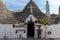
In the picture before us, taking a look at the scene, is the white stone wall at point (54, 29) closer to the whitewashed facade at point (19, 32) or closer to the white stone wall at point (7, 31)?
the whitewashed facade at point (19, 32)

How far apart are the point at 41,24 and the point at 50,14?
6114 mm

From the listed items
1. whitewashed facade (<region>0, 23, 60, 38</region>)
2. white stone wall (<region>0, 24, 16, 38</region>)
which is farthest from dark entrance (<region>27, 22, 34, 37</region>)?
white stone wall (<region>0, 24, 16, 38</region>)

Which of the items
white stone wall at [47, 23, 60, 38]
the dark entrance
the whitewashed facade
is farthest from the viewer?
the dark entrance

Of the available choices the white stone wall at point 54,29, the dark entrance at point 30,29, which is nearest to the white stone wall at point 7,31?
the dark entrance at point 30,29

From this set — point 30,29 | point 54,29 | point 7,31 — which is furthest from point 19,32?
point 54,29

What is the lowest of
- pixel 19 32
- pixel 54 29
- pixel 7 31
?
pixel 19 32

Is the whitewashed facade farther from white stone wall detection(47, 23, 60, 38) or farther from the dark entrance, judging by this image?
the dark entrance

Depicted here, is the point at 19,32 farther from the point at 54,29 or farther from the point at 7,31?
the point at 54,29

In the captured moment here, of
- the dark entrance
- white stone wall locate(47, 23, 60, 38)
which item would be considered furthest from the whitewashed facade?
the dark entrance

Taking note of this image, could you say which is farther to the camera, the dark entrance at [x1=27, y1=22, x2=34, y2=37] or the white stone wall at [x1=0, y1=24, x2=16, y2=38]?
the dark entrance at [x1=27, y1=22, x2=34, y2=37]

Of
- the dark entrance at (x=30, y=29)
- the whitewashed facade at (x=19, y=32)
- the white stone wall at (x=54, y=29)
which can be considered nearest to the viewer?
the whitewashed facade at (x=19, y=32)

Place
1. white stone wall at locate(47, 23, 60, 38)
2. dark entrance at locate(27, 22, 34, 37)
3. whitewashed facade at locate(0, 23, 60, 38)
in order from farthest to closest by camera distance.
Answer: dark entrance at locate(27, 22, 34, 37) < white stone wall at locate(47, 23, 60, 38) < whitewashed facade at locate(0, 23, 60, 38)

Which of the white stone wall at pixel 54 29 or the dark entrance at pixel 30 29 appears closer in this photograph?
the white stone wall at pixel 54 29

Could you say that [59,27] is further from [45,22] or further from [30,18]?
[30,18]
